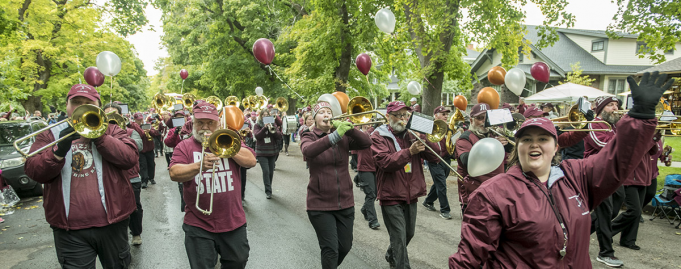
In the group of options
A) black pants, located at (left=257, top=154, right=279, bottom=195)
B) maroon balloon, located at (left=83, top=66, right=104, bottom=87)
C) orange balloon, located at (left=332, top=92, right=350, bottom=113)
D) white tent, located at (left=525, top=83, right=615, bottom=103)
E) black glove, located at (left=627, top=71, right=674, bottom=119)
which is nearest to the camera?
black glove, located at (left=627, top=71, right=674, bottom=119)

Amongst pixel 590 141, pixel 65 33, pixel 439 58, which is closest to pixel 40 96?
pixel 65 33

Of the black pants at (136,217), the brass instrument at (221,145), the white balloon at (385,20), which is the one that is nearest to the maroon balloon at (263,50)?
the white balloon at (385,20)

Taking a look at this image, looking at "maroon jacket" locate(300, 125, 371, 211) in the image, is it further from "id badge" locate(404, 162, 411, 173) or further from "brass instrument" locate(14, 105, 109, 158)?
"brass instrument" locate(14, 105, 109, 158)

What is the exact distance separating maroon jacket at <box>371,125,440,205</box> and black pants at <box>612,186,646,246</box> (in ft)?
9.81

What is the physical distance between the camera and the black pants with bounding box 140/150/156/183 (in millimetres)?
9258

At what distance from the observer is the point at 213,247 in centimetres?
329

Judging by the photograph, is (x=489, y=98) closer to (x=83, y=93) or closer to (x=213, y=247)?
(x=213, y=247)

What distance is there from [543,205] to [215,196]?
100 inches

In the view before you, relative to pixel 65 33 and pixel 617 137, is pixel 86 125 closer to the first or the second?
pixel 617 137

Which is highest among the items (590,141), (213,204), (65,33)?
(65,33)

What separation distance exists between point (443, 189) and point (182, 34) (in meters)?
24.2

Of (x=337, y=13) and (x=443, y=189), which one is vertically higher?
(x=337, y=13)

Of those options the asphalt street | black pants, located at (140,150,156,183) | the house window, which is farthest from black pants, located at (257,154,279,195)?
the house window

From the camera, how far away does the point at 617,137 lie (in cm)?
206
